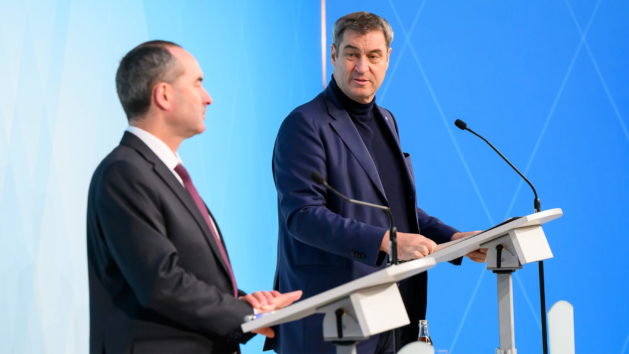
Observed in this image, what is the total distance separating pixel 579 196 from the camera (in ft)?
15.6

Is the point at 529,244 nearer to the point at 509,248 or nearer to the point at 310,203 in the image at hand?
the point at 509,248

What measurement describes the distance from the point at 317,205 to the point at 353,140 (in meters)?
0.33

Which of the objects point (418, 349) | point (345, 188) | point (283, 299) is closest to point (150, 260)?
point (283, 299)

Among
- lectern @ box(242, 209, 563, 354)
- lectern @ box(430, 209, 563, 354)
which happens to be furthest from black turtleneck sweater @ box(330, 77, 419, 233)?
lectern @ box(242, 209, 563, 354)

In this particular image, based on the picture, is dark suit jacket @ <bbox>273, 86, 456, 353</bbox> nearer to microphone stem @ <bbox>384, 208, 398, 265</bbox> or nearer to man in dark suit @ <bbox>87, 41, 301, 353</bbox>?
microphone stem @ <bbox>384, 208, 398, 265</bbox>

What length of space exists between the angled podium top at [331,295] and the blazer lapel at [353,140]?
91 centimetres

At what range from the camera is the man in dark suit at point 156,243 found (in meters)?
1.88

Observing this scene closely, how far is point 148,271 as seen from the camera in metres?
1.85

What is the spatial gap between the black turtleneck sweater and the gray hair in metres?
1.03

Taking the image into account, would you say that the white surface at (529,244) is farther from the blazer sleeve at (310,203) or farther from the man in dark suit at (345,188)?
the blazer sleeve at (310,203)

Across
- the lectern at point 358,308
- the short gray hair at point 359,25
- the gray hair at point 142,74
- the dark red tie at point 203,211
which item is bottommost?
the lectern at point 358,308

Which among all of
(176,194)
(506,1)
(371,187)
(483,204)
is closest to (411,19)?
(506,1)

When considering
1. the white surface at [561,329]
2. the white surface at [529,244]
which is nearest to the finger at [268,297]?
the white surface at [529,244]

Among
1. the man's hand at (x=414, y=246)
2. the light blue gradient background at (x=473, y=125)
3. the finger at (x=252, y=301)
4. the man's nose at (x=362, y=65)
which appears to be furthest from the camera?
the light blue gradient background at (x=473, y=125)
